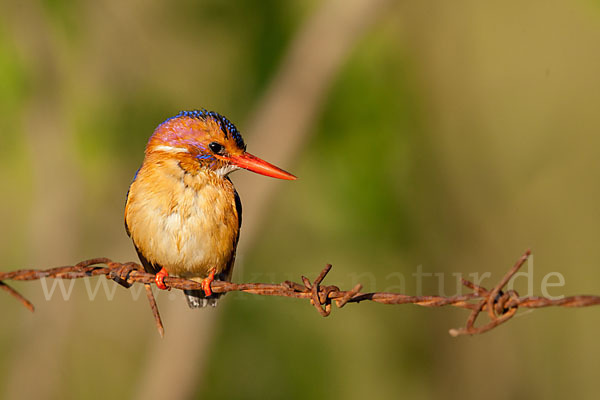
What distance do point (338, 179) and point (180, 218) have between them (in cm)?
456

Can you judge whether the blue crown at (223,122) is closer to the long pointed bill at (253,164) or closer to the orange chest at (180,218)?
the long pointed bill at (253,164)

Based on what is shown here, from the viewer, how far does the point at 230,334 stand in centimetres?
796

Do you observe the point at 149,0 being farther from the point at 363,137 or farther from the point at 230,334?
the point at 230,334

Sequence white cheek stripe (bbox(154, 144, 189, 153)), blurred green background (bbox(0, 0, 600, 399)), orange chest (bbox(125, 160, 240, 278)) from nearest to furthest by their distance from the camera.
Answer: orange chest (bbox(125, 160, 240, 278)) → white cheek stripe (bbox(154, 144, 189, 153)) → blurred green background (bbox(0, 0, 600, 399))

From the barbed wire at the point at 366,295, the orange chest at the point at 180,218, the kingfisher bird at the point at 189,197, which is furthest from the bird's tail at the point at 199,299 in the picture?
the barbed wire at the point at 366,295

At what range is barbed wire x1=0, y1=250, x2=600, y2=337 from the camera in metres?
1.82

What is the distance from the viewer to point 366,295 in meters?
2.04

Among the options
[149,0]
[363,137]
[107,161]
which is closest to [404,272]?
[363,137]

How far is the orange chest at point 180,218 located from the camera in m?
2.94

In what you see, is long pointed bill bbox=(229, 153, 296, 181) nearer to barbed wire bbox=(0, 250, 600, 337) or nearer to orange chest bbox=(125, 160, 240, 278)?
orange chest bbox=(125, 160, 240, 278)

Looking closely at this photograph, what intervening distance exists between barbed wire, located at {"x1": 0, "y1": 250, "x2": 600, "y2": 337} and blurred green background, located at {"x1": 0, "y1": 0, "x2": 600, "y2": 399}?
4.28 metres

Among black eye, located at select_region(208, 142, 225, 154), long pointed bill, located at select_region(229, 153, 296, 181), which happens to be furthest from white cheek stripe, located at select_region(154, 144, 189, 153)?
long pointed bill, located at select_region(229, 153, 296, 181)

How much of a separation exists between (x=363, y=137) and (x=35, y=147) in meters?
3.50

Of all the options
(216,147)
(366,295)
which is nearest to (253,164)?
(216,147)
